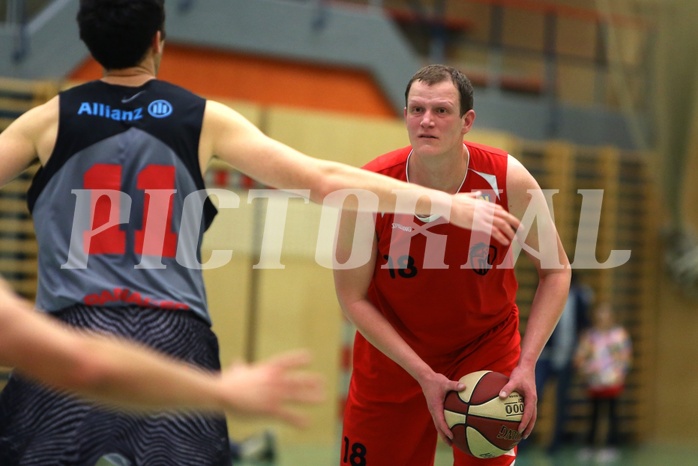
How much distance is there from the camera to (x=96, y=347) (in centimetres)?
179

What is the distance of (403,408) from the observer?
4176 mm

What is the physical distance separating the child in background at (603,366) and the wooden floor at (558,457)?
12.9 inches

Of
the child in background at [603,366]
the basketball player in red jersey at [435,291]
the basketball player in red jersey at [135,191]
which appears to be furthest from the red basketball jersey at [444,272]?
the child in background at [603,366]

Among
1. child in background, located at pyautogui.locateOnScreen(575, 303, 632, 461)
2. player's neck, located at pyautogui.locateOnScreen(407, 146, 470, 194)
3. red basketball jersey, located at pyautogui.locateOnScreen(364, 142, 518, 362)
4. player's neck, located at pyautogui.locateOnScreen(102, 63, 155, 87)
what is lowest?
child in background, located at pyautogui.locateOnScreen(575, 303, 632, 461)

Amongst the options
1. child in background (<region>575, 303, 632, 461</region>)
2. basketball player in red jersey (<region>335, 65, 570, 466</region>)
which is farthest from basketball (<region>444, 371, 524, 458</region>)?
child in background (<region>575, 303, 632, 461</region>)

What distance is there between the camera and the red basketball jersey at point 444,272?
4.04m

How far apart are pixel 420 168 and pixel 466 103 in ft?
1.02

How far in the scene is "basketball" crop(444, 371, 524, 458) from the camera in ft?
12.7

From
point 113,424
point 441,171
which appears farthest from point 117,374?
point 441,171

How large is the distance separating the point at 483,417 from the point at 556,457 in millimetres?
7230

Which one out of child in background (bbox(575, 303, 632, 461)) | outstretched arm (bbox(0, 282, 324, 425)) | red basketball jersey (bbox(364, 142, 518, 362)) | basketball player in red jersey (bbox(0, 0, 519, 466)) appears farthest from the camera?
child in background (bbox(575, 303, 632, 461))

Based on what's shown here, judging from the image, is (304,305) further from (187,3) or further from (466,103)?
(466,103)

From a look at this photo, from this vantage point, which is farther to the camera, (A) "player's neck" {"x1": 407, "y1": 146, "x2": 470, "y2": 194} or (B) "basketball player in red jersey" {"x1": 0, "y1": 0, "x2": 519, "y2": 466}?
(A) "player's neck" {"x1": 407, "y1": 146, "x2": 470, "y2": 194}

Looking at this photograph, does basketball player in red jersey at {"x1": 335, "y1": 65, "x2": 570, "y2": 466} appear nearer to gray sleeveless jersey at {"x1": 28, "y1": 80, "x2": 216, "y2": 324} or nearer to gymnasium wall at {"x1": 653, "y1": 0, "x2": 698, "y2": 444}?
gray sleeveless jersey at {"x1": 28, "y1": 80, "x2": 216, "y2": 324}
